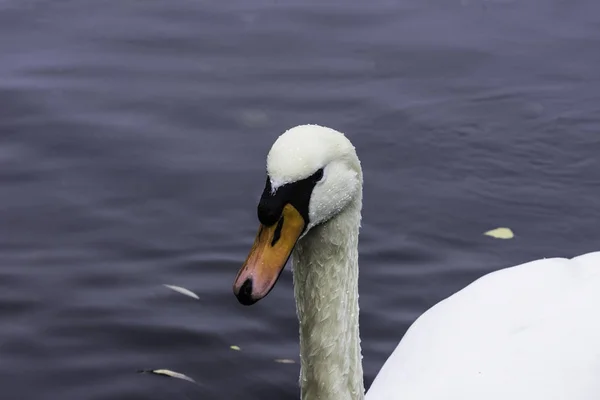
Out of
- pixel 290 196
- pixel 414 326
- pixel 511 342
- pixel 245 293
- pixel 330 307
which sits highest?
pixel 290 196

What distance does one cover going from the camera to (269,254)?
10.5 ft

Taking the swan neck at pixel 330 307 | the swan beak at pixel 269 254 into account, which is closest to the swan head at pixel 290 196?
the swan beak at pixel 269 254

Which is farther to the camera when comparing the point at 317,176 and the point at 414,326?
the point at 414,326

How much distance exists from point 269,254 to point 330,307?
0.50m

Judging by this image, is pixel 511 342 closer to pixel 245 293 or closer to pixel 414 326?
pixel 414 326

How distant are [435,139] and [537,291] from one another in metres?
2.78

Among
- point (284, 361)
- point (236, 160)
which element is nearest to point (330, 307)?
point (284, 361)

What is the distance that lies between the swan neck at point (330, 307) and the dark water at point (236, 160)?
107cm

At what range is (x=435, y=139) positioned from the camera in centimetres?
694

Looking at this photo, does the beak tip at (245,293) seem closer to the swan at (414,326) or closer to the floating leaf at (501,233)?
the swan at (414,326)

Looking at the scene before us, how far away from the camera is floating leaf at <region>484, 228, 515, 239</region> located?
19.7ft

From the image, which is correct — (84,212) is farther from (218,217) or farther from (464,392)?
(464,392)

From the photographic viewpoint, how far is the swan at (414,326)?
3.18 meters

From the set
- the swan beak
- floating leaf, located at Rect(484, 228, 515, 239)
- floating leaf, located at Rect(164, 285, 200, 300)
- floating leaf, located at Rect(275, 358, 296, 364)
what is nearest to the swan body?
floating leaf, located at Rect(275, 358, 296, 364)
